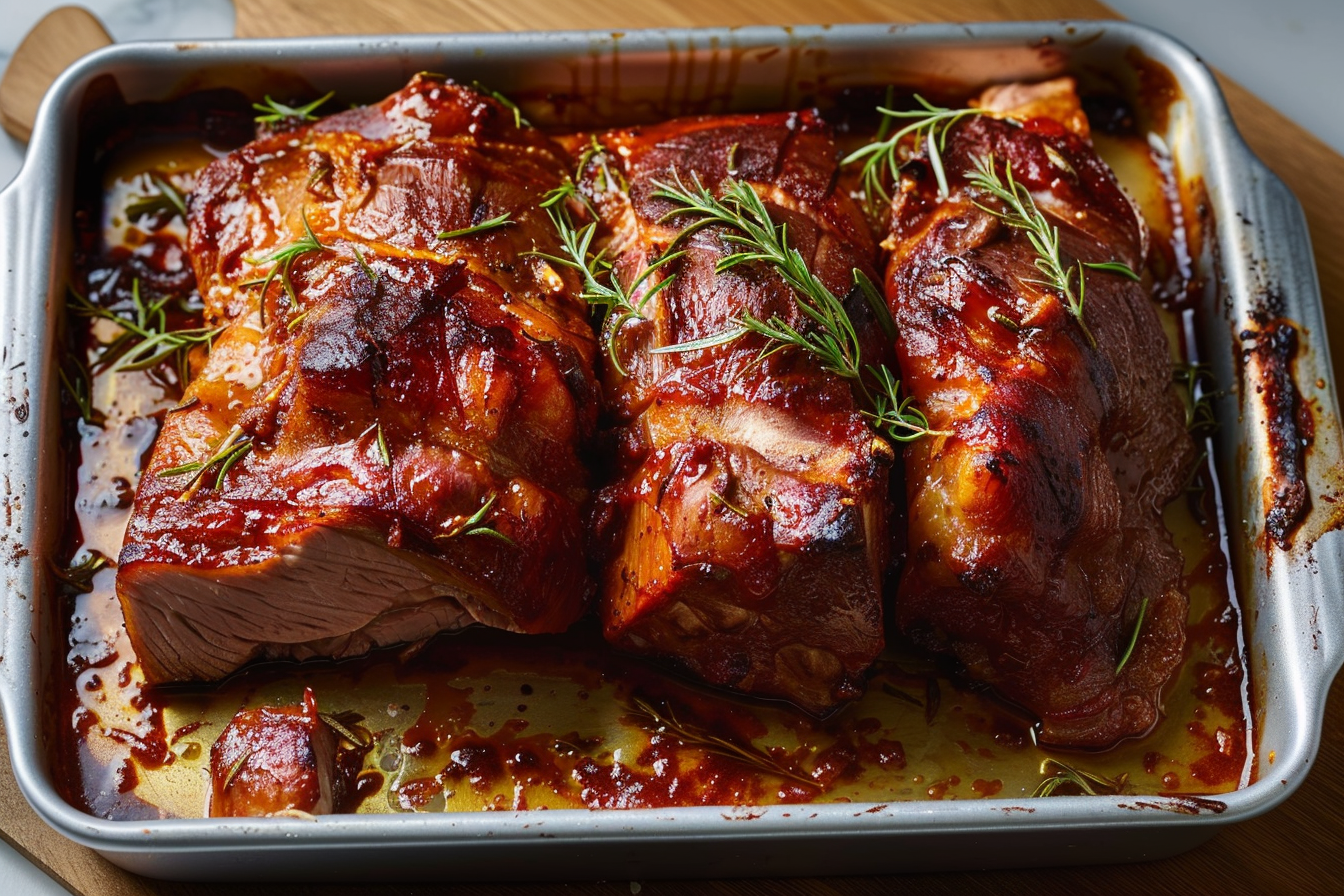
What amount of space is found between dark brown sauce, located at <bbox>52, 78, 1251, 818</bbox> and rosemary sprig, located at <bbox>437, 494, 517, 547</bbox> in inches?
22.5

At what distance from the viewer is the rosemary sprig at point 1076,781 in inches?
127

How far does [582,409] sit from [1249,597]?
188 cm

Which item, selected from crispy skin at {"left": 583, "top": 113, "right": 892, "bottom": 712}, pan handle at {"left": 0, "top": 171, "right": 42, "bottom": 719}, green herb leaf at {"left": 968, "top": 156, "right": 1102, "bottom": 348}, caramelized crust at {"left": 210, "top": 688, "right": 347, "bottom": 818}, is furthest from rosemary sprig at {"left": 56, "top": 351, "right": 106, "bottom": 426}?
green herb leaf at {"left": 968, "top": 156, "right": 1102, "bottom": 348}

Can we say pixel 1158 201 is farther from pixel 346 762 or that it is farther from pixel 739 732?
pixel 346 762

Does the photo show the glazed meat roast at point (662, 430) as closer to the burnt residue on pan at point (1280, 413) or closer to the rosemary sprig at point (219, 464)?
the rosemary sprig at point (219, 464)

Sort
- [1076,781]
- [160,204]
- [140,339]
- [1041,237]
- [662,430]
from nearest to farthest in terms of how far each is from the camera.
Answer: [662,430]
[1076,781]
[1041,237]
[140,339]
[160,204]

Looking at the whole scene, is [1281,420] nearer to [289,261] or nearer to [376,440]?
[376,440]

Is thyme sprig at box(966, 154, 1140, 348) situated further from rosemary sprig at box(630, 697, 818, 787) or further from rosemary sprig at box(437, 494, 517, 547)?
rosemary sprig at box(437, 494, 517, 547)

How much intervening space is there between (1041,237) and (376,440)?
69.1 inches

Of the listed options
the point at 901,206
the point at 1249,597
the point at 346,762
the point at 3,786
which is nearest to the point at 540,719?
the point at 346,762

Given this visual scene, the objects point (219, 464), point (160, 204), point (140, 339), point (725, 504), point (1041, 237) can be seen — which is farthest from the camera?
point (160, 204)

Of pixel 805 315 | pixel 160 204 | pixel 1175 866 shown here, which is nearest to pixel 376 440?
pixel 805 315

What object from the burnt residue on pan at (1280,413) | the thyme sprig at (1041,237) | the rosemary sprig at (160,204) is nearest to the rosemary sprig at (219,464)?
the rosemary sprig at (160,204)

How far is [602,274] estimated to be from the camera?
3395mm
